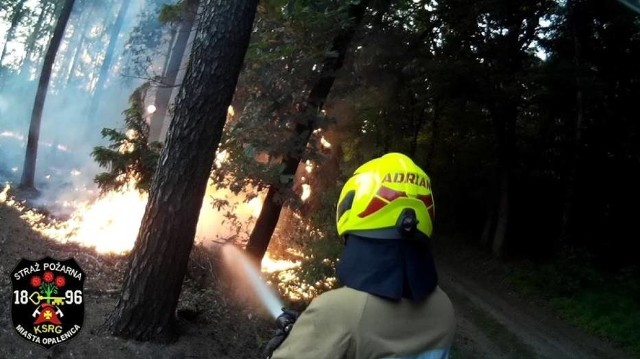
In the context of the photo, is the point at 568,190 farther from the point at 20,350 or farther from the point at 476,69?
the point at 20,350

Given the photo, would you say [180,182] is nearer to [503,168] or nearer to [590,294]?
[590,294]

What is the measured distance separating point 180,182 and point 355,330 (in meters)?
4.66

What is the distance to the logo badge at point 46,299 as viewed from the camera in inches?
162

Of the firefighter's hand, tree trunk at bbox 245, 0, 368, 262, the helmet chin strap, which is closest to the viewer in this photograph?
the helmet chin strap

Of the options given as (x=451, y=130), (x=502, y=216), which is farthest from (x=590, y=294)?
(x=451, y=130)

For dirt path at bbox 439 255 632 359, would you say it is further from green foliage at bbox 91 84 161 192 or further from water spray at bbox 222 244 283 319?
green foliage at bbox 91 84 161 192

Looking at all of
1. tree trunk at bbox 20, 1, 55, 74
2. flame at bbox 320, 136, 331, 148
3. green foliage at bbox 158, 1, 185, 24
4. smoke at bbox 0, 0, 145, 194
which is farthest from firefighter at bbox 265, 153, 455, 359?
tree trunk at bbox 20, 1, 55, 74

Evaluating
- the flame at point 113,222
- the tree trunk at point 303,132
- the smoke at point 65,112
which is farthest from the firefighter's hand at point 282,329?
the smoke at point 65,112

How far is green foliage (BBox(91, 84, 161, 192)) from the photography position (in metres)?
9.26

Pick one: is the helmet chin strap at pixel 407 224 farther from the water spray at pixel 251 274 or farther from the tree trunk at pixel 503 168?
the tree trunk at pixel 503 168

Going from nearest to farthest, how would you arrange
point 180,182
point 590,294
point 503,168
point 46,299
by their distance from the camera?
point 46,299 → point 180,182 → point 590,294 → point 503,168

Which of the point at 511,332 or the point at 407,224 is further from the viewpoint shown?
the point at 511,332

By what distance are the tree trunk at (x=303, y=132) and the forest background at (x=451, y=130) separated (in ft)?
0.13

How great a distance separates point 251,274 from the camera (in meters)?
9.41
